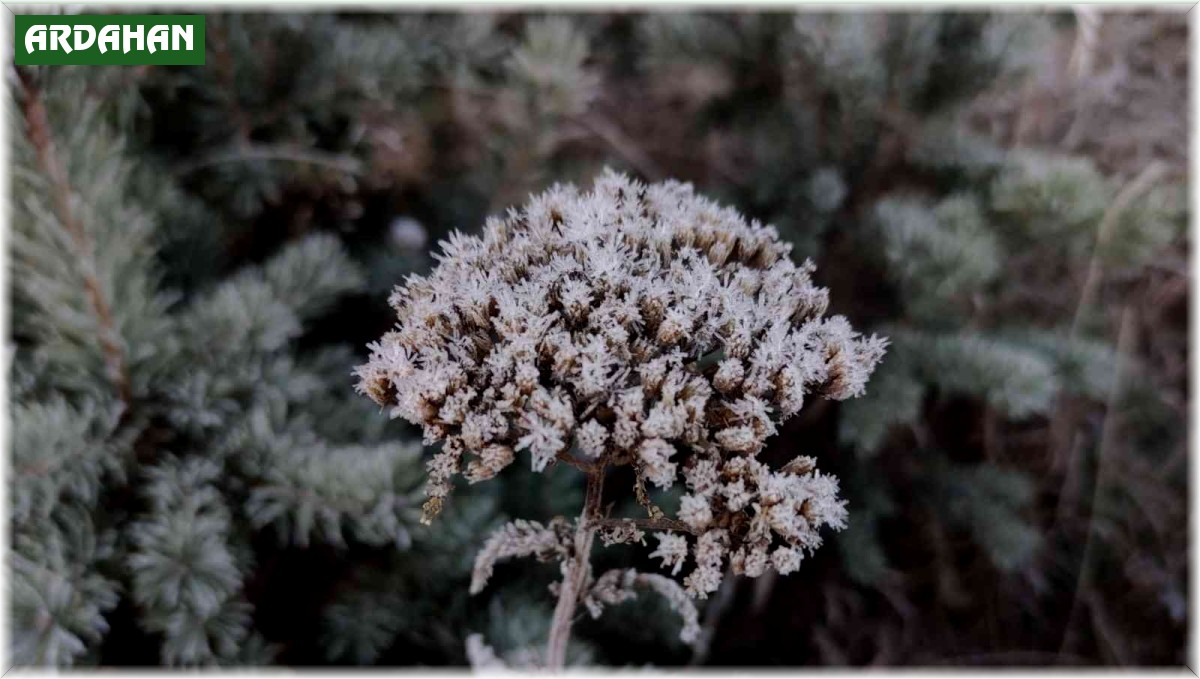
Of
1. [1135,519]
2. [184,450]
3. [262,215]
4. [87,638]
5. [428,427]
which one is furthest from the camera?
[1135,519]

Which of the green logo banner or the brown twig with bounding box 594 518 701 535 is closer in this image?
the brown twig with bounding box 594 518 701 535

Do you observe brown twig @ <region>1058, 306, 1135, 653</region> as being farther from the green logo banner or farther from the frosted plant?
the green logo banner

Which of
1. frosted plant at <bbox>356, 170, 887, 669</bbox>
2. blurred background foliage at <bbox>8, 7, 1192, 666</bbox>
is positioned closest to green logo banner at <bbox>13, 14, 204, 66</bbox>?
blurred background foliage at <bbox>8, 7, 1192, 666</bbox>

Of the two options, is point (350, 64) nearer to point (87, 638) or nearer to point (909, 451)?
point (87, 638)

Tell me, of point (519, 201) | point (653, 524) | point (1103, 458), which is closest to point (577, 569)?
point (653, 524)

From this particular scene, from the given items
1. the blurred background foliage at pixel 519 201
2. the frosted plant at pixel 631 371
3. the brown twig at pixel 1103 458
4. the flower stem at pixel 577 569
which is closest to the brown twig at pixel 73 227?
the blurred background foliage at pixel 519 201

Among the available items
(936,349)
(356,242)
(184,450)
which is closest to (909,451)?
(936,349)
